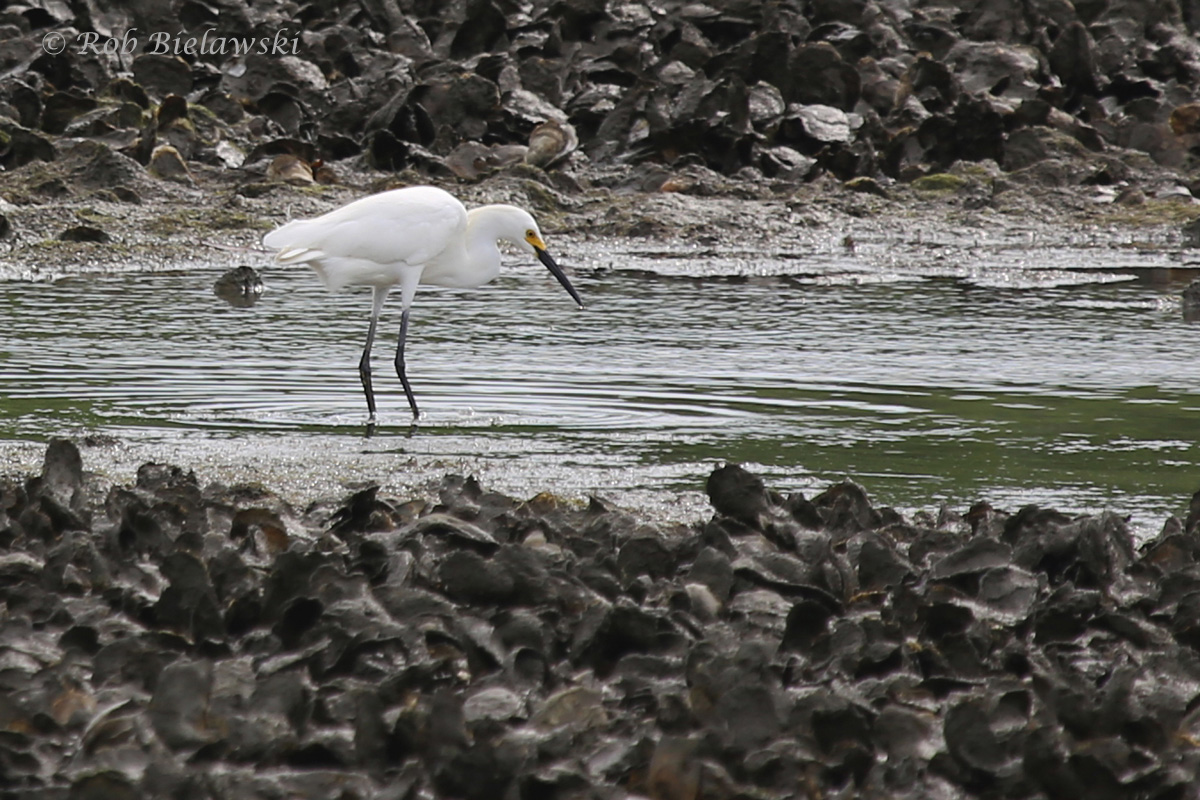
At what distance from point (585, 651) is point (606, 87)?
15.8m

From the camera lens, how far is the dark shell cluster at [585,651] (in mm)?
3891

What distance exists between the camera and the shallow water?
7.38m

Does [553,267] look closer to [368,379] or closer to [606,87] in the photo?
[368,379]

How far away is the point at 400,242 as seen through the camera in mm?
9812

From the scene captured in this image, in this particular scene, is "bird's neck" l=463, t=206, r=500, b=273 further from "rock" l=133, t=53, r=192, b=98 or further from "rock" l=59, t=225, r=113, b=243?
"rock" l=133, t=53, r=192, b=98

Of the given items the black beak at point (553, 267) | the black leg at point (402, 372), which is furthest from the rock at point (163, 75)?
the black leg at point (402, 372)

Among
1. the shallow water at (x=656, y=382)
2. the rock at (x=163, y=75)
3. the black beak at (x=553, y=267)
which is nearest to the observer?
the shallow water at (x=656, y=382)

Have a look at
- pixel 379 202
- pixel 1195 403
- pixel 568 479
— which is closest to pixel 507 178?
pixel 379 202

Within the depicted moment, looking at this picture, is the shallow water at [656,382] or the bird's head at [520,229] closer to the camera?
the shallow water at [656,382]

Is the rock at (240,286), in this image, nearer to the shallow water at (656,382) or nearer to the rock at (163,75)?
the shallow water at (656,382)

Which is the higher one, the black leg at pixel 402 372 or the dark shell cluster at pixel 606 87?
the dark shell cluster at pixel 606 87

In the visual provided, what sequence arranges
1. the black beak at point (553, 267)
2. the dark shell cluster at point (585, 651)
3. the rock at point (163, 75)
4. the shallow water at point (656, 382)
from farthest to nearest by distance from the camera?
the rock at point (163, 75) < the black beak at point (553, 267) < the shallow water at point (656, 382) < the dark shell cluster at point (585, 651)

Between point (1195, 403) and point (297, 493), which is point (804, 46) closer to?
point (1195, 403)

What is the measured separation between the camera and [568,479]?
7129mm
